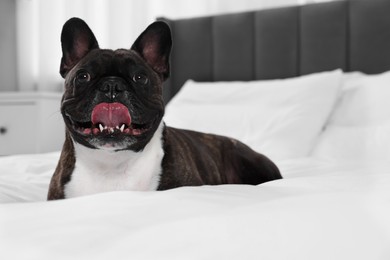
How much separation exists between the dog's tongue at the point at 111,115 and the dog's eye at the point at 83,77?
0.08 metres

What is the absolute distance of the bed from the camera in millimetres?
580

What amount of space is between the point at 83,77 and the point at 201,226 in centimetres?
54

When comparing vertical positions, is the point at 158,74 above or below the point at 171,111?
above

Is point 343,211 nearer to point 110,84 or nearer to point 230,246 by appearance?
point 230,246

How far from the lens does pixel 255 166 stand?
140 centimetres

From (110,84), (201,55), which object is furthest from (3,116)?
(110,84)

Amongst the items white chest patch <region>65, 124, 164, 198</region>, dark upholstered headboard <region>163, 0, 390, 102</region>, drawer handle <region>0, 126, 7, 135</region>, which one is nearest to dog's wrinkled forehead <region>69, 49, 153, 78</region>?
white chest patch <region>65, 124, 164, 198</region>

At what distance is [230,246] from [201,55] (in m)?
2.33

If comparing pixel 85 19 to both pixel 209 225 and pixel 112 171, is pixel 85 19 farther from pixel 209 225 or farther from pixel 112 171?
pixel 209 225

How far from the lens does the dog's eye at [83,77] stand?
102 centimetres

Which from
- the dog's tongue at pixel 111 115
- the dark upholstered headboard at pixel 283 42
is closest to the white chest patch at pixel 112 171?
the dog's tongue at pixel 111 115

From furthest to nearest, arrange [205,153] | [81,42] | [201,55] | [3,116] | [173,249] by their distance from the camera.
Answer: [3,116], [201,55], [205,153], [81,42], [173,249]

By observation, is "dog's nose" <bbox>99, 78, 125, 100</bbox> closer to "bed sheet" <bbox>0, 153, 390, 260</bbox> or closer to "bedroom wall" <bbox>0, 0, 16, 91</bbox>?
"bed sheet" <bbox>0, 153, 390, 260</bbox>

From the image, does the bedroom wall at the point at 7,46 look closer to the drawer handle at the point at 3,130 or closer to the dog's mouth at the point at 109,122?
the drawer handle at the point at 3,130
